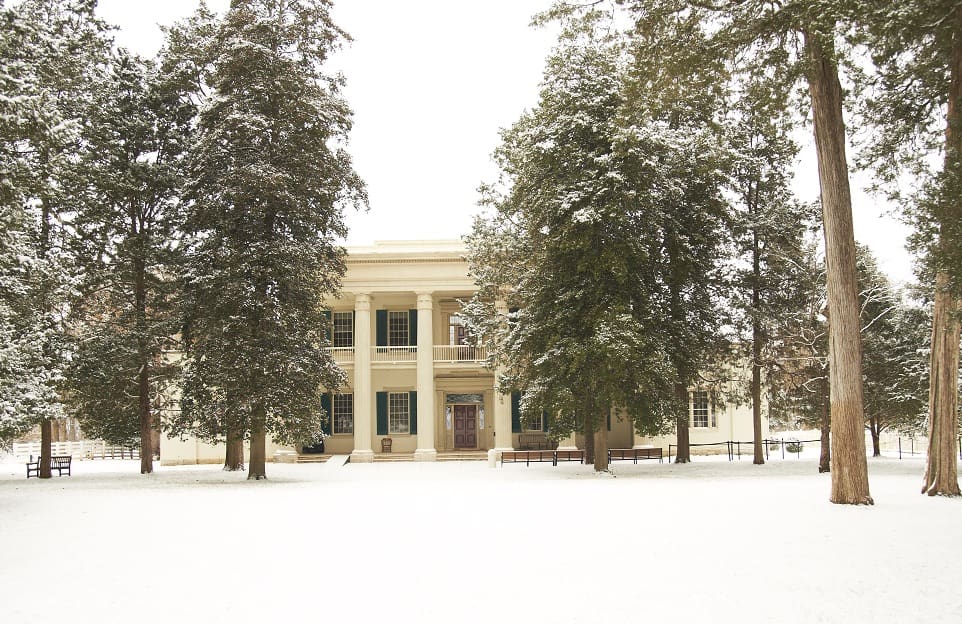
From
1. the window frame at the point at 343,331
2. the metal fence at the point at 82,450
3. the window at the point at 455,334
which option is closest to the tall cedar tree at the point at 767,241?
the window at the point at 455,334

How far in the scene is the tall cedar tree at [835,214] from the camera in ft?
42.5

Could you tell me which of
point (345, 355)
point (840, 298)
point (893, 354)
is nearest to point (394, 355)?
point (345, 355)

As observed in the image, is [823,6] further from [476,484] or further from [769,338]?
[769,338]

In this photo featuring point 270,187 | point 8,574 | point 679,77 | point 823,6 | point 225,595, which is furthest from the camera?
point 270,187

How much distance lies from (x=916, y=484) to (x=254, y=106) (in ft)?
58.4

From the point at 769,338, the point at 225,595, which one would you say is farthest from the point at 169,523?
the point at 769,338

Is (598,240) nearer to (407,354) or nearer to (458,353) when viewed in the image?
(458,353)

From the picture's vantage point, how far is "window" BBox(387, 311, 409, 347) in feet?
118

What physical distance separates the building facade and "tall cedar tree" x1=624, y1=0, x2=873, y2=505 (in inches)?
757

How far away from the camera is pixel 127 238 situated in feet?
76.0

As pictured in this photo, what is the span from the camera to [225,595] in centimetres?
713

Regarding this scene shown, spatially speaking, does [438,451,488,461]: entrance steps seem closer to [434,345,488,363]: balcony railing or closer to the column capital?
[434,345,488,363]: balcony railing

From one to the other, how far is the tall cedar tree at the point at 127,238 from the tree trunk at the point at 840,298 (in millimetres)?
16134

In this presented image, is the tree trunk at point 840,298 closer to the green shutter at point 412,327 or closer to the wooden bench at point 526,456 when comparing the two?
the wooden bench at point 526,456
